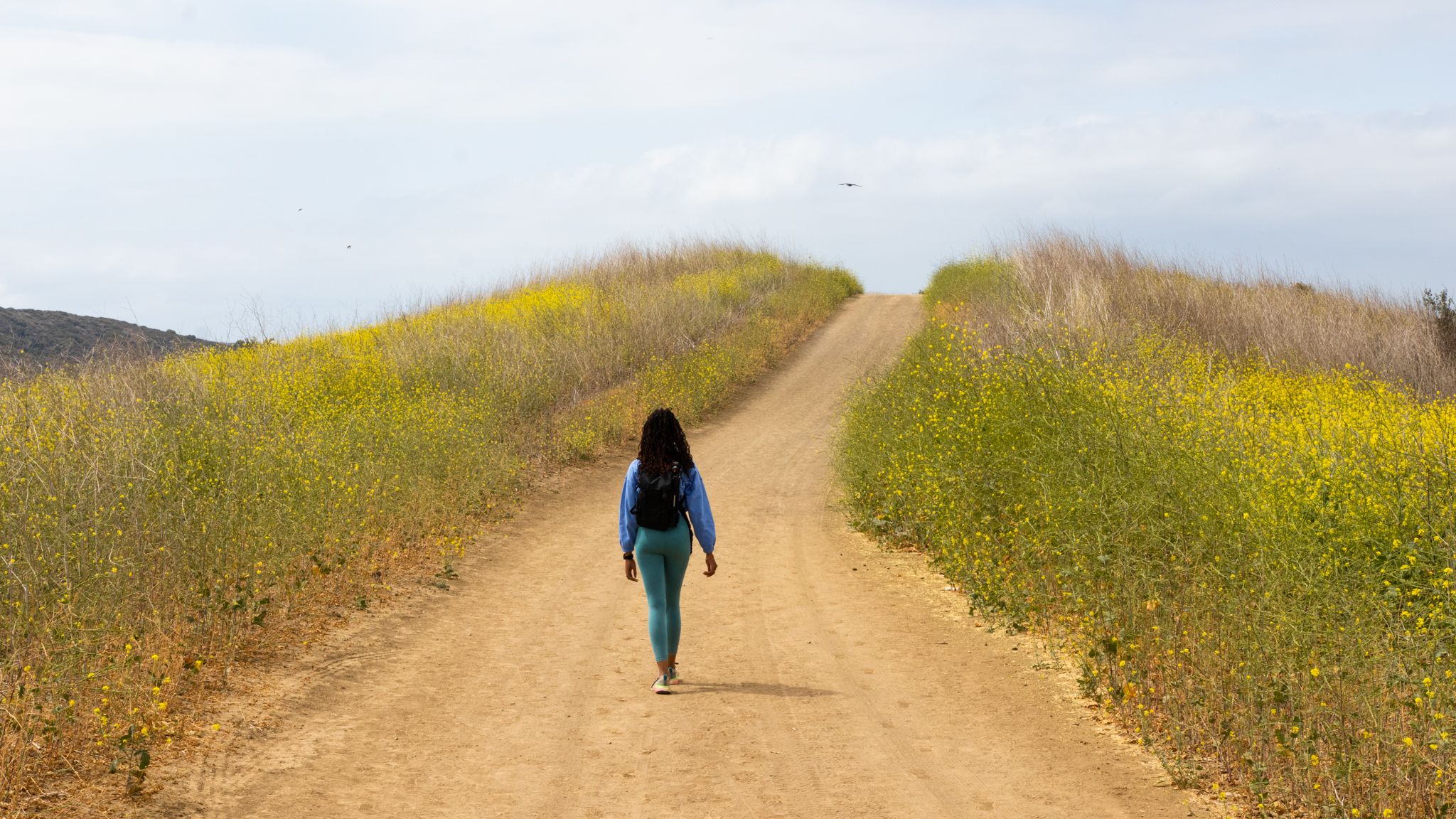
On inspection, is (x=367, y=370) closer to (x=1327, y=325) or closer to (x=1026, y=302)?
(x=1026, y=302)

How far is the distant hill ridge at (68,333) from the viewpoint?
15391 millimetres

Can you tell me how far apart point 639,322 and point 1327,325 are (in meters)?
13.6

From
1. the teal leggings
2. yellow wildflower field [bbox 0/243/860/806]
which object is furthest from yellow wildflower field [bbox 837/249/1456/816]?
yellow wildflower field [bbox 0/243/860/806]

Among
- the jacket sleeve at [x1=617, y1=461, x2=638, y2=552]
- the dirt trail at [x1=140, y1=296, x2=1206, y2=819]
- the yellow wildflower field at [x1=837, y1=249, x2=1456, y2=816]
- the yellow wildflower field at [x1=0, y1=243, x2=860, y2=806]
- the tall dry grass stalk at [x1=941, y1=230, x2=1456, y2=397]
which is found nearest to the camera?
the yellow wildflower field at [x1=837, y1=249, x2=1456, y2=816]

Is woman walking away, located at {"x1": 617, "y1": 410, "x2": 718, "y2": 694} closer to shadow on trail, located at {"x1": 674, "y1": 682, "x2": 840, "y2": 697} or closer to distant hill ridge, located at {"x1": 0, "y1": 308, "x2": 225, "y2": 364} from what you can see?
shadow on trail, located at {"x1": 674, "y1": 682, "x2": 840, "y2": 697}

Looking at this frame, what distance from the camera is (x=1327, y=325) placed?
16.8 metres

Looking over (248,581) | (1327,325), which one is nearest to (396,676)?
(248,581)

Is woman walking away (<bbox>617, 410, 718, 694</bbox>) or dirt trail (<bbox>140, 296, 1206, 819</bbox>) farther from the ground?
woman walking away (<bbox>617, 410, 718, 694</bbox>)

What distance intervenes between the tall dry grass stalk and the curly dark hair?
7479mm

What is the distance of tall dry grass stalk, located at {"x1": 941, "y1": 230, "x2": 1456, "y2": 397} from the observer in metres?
15.0

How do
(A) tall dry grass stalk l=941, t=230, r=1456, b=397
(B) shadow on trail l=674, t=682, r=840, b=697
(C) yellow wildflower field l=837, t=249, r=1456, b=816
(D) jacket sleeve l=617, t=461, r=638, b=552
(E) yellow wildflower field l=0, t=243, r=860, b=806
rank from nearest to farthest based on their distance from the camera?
(C) yellow wildflower field l=837, t=249, r=1456, b=816, (E) yellow wildflower field l=0, t=243, r=860, b=806, (D) jacket sleeve l=617, t=461, r=638, b=552, (B) shadow on trail l=674, t=682, r=840, b=697, (A) tall dry grass stalk l=941, t=230, r=1456, b=397

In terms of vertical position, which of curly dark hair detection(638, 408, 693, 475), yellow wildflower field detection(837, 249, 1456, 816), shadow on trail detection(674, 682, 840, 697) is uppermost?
curly dark hair detection(638, 408, 693, 475)

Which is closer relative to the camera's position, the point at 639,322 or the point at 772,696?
the point at 772,696

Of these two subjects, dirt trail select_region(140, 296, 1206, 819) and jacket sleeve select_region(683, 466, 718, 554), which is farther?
jacket sleeve select_region(683, 466, 718, 554)
